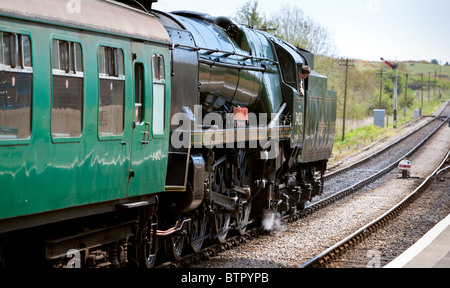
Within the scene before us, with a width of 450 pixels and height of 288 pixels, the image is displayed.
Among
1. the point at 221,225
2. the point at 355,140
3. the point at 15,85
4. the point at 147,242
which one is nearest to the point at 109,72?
the point at 15,85

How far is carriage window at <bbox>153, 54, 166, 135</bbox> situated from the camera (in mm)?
7938

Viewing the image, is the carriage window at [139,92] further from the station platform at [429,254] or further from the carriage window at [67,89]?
the station platform at [429,254]

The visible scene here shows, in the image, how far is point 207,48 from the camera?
10.0 meters

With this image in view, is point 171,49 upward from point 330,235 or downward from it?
upward

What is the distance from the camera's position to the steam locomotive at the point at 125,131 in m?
5.61

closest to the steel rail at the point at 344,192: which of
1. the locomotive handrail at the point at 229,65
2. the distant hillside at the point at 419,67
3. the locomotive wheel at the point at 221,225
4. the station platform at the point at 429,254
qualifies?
the locomotive wheel at the point at 221,225

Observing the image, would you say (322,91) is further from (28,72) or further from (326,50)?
(326,50)

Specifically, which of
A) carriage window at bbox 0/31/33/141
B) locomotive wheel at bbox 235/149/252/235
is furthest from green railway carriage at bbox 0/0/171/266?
locomotive wheel at bbox 235/149/252/235

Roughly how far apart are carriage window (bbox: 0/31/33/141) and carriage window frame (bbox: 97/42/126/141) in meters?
1.18

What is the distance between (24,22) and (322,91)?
37.3 ft

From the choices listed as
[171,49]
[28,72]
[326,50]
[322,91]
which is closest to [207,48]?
[171,49]
